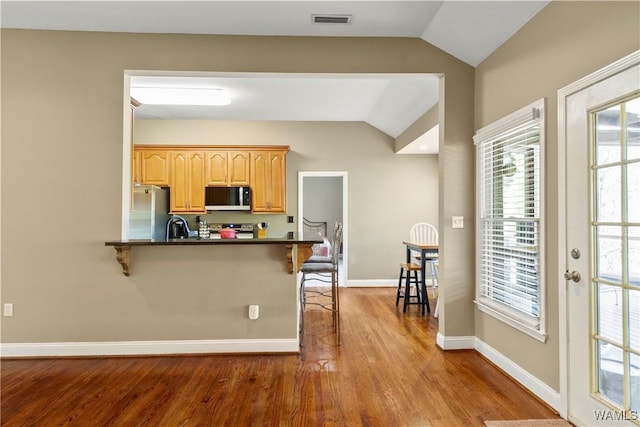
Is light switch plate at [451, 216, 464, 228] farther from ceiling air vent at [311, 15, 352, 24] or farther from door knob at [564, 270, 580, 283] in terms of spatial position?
ceiling air vent at [311, 15, 352, 24]

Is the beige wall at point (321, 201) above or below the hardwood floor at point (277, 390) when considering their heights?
above

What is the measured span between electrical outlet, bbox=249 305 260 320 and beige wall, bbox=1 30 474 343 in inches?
4.2

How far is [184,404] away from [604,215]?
2678 millimetres

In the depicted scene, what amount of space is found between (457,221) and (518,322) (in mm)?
978

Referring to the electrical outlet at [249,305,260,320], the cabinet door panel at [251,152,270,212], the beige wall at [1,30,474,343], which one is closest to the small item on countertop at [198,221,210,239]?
the cabinet door panel at [251,152,270,212]

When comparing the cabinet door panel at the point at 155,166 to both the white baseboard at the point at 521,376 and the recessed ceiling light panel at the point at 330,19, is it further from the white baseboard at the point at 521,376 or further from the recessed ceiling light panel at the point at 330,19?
the white baseboard at the point at 521,376

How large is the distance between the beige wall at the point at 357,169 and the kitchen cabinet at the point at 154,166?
412mm

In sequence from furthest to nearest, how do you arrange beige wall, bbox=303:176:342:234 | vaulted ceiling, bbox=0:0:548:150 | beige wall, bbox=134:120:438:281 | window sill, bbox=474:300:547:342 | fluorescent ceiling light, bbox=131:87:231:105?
beige wall, bbox=303:176:342:234, beige wall, bbox=134:120:438:281, fluorescent ceiling light, bbox=131:87:231:105, vaulted ceiling, bbox=0:0:548:150, window sill, bbox=474:300:547:342

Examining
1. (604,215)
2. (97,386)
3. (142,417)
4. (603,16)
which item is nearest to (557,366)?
(604,215)

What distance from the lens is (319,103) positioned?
5008 mm

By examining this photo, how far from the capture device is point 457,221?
3.13 m

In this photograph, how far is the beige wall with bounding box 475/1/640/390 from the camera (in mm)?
1780

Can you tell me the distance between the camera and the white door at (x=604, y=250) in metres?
1.65

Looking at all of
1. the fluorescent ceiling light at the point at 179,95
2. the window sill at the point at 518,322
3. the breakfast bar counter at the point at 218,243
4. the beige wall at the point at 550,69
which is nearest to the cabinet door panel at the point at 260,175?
the fluorescent ceiling light at the point at 179,95
